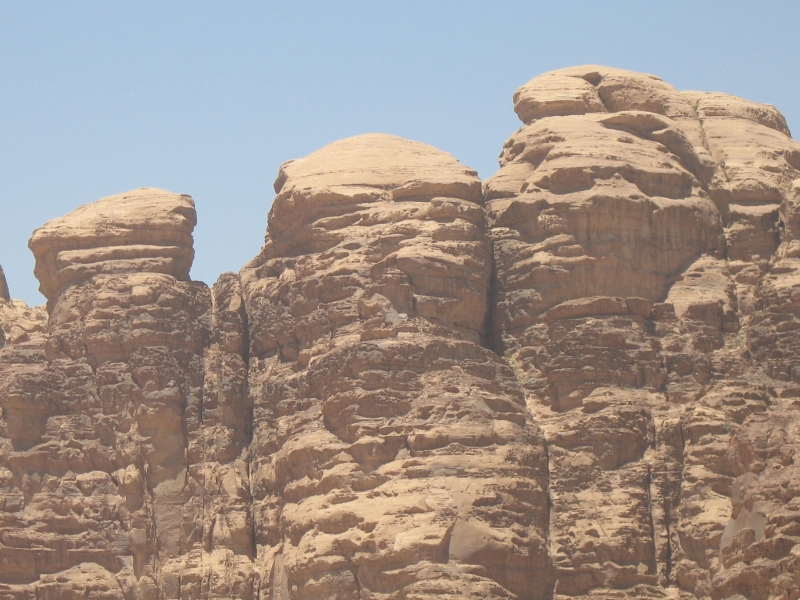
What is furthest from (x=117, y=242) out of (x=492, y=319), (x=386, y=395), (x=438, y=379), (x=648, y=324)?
(x=648, y=324)

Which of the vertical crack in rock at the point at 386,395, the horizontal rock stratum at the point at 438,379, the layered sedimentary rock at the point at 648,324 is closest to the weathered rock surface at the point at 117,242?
the horizontal rock stratum at the point at 438,379

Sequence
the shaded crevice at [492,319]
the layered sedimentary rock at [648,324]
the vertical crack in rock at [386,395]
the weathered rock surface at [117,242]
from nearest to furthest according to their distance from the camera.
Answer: the vertical crack in rock at [386,395] → the layered sedimentary rock at [648,324] → the shaded crevice at [492,319] → the weathered rock surface at [117,242]

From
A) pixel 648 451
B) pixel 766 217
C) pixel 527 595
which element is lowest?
pixel 527 595

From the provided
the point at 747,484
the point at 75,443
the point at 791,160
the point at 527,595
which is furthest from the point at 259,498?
the point at 791,160

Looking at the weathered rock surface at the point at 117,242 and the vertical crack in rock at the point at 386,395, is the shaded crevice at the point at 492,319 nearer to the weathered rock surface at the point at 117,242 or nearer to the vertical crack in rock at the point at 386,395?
the vertical crack in rock at the point at 386,395

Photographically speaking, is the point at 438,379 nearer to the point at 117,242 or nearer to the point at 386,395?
the point at 386,395

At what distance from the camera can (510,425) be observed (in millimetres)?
56094

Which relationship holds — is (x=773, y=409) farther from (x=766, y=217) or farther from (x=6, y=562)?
(x=6, y=562)

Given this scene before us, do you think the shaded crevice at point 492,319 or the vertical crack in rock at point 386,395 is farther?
the shaded crevice at point 492,319

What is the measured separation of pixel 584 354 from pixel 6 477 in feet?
51.9

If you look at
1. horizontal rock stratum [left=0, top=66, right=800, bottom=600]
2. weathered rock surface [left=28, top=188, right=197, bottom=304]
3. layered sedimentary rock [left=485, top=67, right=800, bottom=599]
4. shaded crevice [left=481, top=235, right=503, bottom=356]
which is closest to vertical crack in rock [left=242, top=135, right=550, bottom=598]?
horizontal rock stratum [left=0, top=66, right=800, bottom=600]

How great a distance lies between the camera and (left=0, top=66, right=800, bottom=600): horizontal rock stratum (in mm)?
54531

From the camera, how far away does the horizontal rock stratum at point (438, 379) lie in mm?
54531

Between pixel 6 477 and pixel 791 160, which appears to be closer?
pixel 6 477
